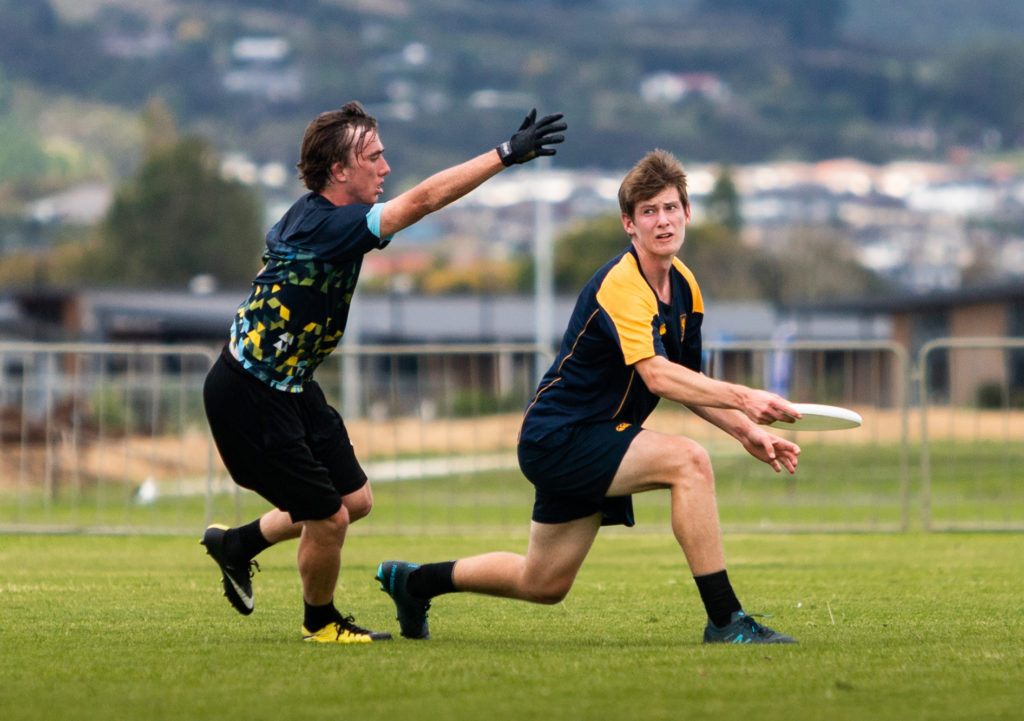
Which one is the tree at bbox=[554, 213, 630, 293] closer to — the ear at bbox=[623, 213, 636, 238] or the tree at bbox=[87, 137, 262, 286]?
the tree at bbox=[87, 137, 262, 286]

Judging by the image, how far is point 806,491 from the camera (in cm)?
1636

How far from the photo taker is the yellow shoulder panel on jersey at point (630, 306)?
6.11 metres

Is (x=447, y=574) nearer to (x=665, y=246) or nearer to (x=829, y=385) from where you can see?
(x=665, y=246)

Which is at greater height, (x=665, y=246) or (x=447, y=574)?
(x=665, y=246)

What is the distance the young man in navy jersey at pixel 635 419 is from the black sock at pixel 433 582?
0.16 meters

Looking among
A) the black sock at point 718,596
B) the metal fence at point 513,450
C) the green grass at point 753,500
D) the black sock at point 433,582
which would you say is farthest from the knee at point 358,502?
the green grass at point 753,500

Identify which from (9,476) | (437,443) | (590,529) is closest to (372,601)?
(590,529)

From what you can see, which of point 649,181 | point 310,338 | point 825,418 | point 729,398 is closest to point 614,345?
point 729,398

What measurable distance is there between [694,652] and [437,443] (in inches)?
390

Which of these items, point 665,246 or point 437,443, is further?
point 437,443

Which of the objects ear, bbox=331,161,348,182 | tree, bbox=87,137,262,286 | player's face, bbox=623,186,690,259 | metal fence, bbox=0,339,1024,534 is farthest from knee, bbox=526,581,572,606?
tree, bbox=87,137,262,286

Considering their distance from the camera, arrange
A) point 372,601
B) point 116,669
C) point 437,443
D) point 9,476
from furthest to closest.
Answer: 1. point 9,476
2. point 437,443
3. point 372,601
4. point 116,669

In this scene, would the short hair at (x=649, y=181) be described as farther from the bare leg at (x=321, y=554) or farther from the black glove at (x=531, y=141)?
the bare leg at (x=321, y=554)

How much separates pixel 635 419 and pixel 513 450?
986cm
